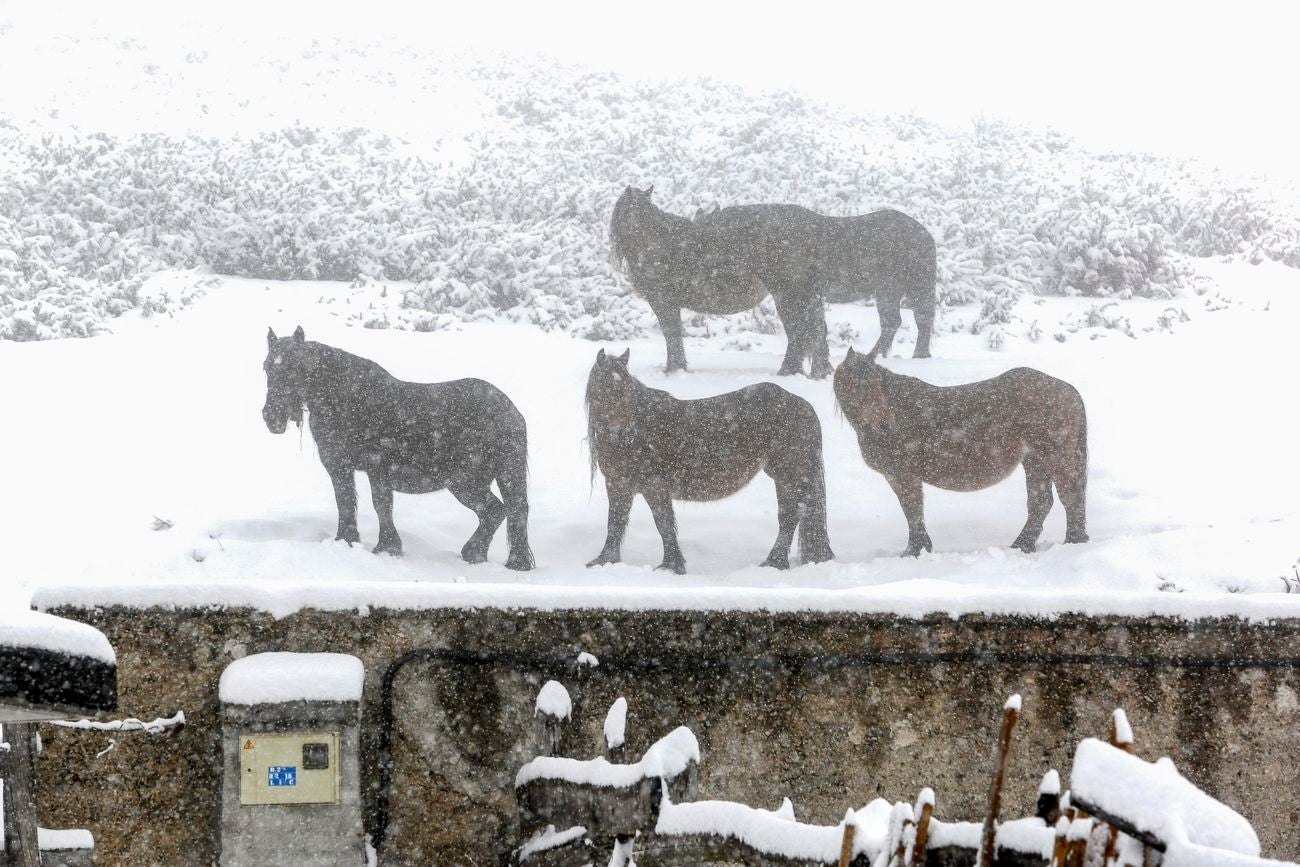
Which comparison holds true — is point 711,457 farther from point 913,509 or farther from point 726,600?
point 726,600

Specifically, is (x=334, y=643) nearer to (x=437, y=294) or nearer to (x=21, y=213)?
(x=437, y=294)

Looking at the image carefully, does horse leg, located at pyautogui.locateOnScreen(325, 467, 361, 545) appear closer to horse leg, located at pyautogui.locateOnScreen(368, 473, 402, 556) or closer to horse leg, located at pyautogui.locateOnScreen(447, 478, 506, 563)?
horse leg, located at pyautogui.locateOnScreen(368, 473, 402, 556)

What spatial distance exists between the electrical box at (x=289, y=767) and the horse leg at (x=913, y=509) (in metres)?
5.83

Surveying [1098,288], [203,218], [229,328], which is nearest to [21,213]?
[203,218]

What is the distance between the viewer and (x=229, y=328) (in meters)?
14.1

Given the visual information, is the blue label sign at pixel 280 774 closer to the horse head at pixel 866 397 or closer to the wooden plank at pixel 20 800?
the wooden plank at pixel 20 800

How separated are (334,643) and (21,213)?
1550 centimetres

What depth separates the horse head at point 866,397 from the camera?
9039 millimetres

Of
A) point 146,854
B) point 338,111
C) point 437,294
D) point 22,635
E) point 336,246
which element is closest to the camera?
point 22,635

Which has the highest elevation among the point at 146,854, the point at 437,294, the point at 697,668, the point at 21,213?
the point at 21,213

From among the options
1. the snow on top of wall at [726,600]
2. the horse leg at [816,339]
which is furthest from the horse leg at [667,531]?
the snow on top of wall at [726,600]

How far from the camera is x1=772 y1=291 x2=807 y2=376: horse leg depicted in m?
11.3

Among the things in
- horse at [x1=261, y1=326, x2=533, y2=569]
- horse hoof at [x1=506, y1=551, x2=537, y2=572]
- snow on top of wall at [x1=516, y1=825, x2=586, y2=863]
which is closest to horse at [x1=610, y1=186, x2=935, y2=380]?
horse at [x1=261, y1=326, x2=533, y2=569]

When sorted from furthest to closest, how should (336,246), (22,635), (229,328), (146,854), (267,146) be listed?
(267,146) < (336,246) < (229,328) < (146,854) < (22,635)
